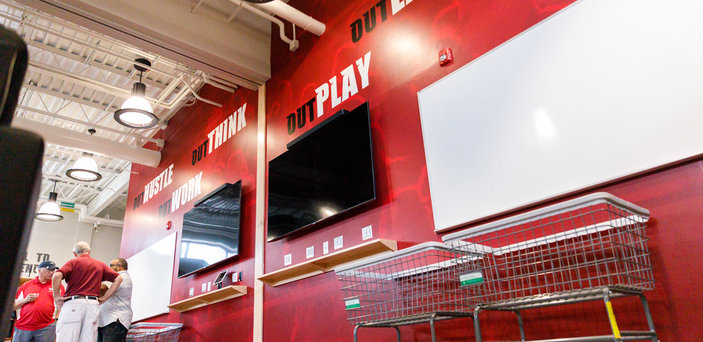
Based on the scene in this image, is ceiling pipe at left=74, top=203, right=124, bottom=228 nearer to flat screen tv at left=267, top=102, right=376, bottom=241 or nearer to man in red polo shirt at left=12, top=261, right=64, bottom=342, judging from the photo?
man in red polo shirt at left=12, top=261, right=64, bottom=342

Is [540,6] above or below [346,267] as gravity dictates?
above

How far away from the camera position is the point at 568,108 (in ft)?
8.82

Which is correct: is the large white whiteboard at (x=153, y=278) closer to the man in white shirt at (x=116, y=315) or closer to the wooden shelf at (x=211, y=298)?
the wooden shelf at (x=211, y=298)

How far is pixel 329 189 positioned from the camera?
4.13 metres

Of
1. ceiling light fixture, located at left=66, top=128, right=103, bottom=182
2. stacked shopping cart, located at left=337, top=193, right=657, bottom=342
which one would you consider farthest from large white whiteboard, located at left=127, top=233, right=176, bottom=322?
stacked shopping cart, located at left=337, top=193, right=657, bottom=342

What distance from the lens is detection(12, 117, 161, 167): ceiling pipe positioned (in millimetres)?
7238

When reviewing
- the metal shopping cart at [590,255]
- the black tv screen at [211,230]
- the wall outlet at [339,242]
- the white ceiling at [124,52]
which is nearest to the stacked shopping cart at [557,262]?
the metal shopping cart at [590,255]

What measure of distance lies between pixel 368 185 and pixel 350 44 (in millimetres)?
1527

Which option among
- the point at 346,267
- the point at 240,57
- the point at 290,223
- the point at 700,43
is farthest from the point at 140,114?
the point at 700,43

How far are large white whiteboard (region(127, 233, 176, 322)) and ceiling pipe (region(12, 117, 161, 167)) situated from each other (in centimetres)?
166

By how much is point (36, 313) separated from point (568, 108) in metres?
6.13

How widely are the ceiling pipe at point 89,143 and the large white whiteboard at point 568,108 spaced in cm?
620

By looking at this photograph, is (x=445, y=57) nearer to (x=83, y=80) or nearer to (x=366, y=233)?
(x=366, y=233)

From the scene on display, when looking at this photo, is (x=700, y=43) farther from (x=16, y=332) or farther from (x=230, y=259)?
(x=16, y=332)
